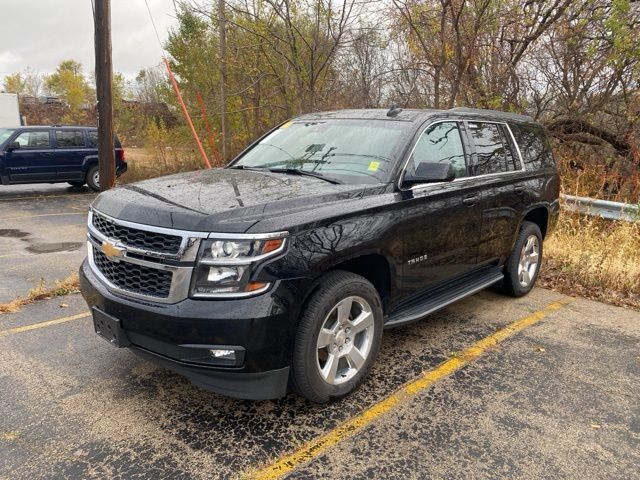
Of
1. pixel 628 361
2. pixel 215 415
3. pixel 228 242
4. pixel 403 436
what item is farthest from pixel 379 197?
pixel 628 361

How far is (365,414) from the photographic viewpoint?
3.04 metres

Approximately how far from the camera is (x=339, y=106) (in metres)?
12.3

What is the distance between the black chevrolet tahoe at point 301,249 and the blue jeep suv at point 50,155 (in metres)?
10.8

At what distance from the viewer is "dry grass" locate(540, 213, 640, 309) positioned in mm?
5582

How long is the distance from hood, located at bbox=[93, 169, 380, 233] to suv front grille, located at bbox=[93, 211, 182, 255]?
2.4 inches

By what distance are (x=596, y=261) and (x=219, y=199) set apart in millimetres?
4993

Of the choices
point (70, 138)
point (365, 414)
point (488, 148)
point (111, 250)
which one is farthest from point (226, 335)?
point (70, 138)

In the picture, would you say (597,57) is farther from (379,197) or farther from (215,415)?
(215,415)

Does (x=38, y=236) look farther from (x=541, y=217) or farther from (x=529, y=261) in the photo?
(x=541, y=217)

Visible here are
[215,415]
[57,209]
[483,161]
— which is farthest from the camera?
[57,209]

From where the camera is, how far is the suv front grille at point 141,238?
2.63 meters

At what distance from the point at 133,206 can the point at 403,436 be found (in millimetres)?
2046

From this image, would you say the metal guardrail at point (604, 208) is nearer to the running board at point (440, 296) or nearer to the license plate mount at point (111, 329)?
the running board at point (440, 296)

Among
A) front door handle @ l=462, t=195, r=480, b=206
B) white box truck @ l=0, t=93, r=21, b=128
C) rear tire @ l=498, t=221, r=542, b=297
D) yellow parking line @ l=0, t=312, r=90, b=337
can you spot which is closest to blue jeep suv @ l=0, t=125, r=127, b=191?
yellow parking line @ l=0, t=312, r=90, b=337
